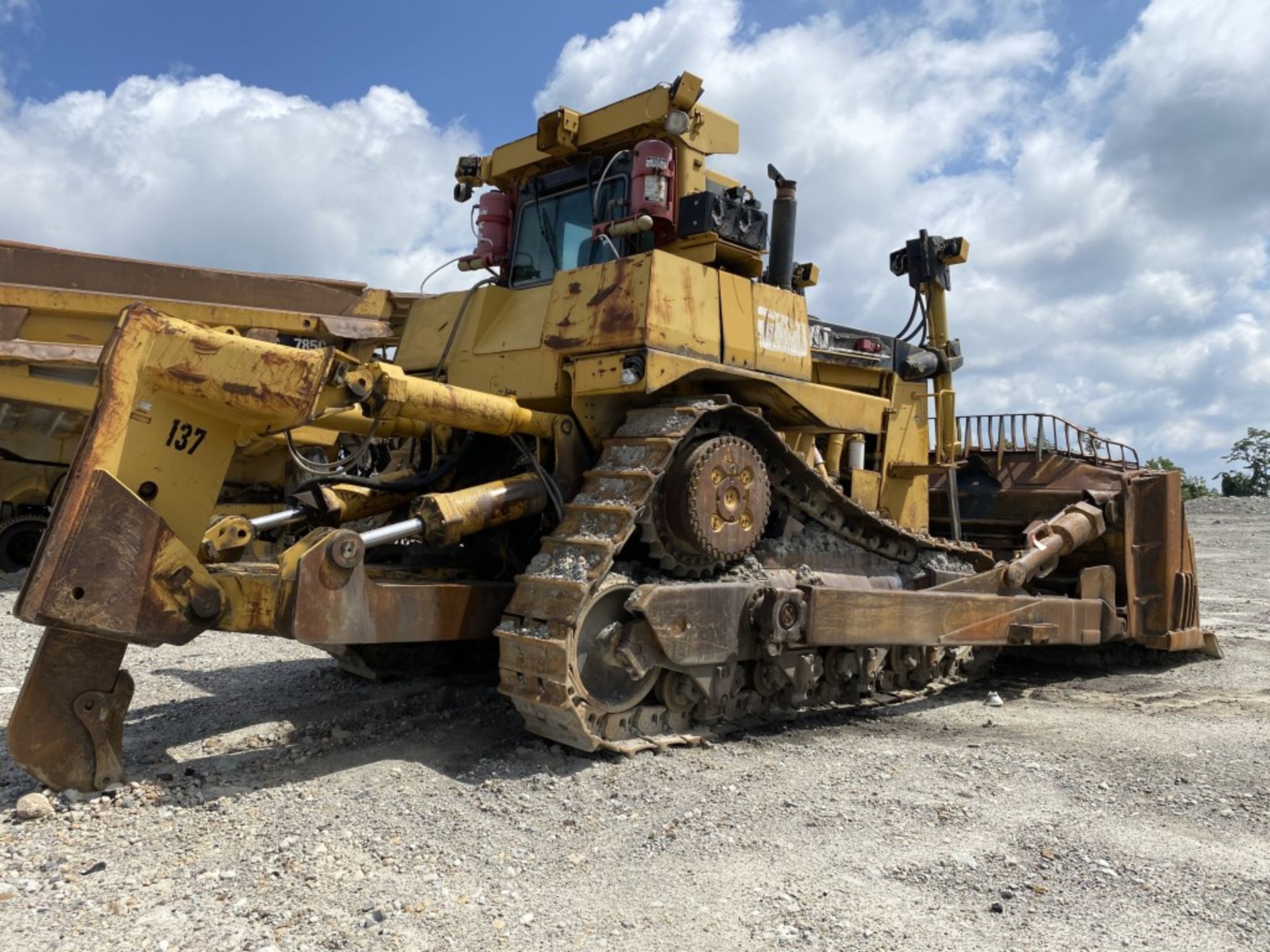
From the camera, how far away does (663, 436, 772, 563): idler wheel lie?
207 inches

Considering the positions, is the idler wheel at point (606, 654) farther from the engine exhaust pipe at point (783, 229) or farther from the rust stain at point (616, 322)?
the engine exhaust pipe at point (783, 229)

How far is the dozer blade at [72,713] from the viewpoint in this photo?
399 cm

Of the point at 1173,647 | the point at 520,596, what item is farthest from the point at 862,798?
the point at 1173,647

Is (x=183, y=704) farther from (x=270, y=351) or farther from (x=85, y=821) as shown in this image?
(x=270, y=351)

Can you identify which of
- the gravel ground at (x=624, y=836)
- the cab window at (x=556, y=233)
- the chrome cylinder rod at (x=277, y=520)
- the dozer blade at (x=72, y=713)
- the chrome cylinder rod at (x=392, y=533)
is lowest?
the gravel ground at (x=624, y=836)

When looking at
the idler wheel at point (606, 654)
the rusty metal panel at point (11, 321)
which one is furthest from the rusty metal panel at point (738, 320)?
the rusty metal panel at point (11, 321)

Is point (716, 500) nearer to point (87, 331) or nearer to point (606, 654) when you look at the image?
point (606, 654)

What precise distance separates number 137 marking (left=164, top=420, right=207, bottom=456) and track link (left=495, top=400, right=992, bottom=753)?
1573mm

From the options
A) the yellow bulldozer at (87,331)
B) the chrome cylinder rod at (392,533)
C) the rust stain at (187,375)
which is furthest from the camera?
the yellow bulldozer at (87,331)

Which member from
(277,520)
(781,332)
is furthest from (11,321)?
(781,332)

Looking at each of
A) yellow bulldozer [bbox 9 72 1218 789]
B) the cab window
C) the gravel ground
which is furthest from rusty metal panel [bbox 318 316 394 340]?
the gravel ground

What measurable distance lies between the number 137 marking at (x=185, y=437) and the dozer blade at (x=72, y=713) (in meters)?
0.83

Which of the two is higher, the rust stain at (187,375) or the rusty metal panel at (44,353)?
the rusty metal panel at (44,353)

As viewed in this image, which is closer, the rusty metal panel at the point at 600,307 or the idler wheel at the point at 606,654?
the idler wheel at the point at 606,654
